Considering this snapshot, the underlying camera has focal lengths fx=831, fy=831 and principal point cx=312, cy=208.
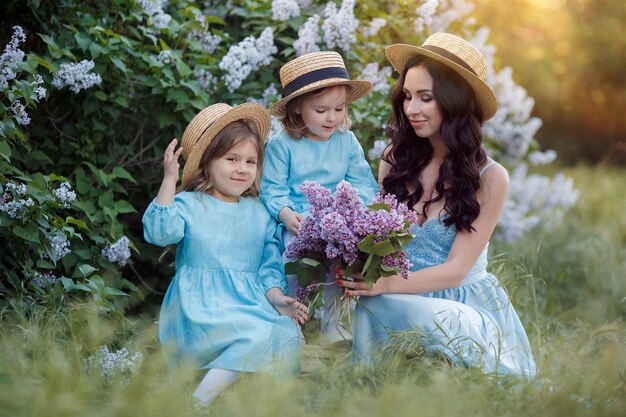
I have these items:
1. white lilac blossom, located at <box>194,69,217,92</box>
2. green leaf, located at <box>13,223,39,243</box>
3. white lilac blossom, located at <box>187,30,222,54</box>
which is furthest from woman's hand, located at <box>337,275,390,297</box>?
white lilac blossom, located at <box>187,30,222,54</box>

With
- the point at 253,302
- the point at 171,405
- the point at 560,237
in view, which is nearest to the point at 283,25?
the point at 253,302

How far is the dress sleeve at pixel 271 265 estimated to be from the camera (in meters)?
3.79

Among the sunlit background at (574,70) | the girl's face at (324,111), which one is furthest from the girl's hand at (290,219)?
the sunlit background at (574,70)

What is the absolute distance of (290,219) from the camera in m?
3.78

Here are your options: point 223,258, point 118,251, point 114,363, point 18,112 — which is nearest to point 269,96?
point 118,251

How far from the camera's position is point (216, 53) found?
5.05m

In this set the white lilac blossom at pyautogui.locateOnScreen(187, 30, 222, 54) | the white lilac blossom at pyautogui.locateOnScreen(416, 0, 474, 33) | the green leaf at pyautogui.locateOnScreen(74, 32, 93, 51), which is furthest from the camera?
the white lilac blossom at pyautogui.locateOnScreen(416, 0, 474, 33)

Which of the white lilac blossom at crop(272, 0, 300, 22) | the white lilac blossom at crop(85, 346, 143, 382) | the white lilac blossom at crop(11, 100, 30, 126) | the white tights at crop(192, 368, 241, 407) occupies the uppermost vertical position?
the white lilac blossom at crop(272, 0, 300, 22)

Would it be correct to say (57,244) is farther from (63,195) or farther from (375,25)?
(375,25)

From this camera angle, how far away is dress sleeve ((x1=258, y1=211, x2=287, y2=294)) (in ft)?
12.4

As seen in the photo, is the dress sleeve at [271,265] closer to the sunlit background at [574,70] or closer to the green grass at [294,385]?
the green grass at [294,385]

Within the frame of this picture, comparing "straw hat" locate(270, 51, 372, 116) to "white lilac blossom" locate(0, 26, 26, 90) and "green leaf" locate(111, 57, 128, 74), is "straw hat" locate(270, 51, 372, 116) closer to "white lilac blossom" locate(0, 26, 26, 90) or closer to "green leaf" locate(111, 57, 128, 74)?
"green leaf" locate(111, 57, 128, 74)

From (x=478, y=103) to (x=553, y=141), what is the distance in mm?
11686

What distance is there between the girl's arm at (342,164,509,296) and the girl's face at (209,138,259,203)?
2.55 ft
